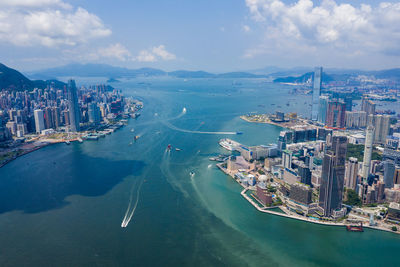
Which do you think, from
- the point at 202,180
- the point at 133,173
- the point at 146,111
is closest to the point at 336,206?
the point at 202,180

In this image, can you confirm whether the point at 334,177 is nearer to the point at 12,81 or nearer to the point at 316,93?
the point at 316,93

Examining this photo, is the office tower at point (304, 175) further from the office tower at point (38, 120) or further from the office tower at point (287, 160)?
the office tower at point (38, 120)

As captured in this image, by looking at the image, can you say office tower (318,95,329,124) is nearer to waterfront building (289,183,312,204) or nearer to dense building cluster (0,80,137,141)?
waterfront building (289,183,312,204)

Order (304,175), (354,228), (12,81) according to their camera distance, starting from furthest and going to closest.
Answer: (12,81)
(304,175)
(354,228)

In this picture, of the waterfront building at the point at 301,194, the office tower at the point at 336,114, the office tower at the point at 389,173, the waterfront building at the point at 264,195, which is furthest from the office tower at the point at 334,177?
the office tower at the point at 336,114

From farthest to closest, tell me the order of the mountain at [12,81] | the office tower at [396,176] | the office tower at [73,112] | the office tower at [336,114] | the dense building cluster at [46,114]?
the mountain at [12,81]
the office tower at [336,114]
the office tower at [73,112]
the dense building cluster at [46,114]
the office tower at [396,176]

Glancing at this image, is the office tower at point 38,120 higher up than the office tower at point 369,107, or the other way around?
the office tower at point 369,107

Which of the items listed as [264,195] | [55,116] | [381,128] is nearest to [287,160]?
[264,195]
